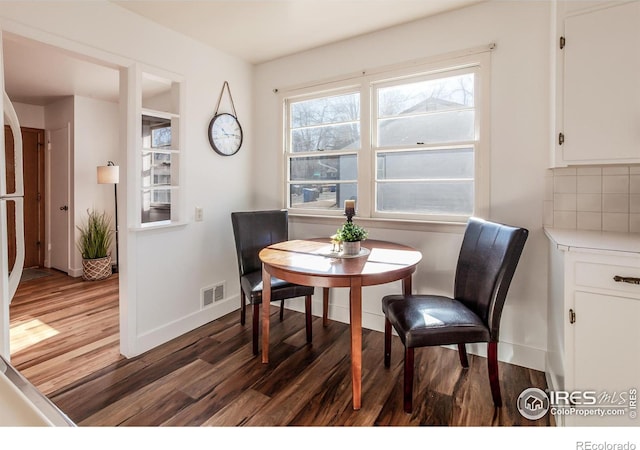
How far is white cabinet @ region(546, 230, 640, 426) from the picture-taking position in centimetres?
142

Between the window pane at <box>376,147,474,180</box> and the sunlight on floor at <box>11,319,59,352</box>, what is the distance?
2973mm

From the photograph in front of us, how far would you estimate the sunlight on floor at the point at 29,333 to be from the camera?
2.57 metres

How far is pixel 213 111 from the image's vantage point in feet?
9.72

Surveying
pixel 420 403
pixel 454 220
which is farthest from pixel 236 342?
pixel 454 220

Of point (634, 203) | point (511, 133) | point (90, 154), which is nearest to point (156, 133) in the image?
point (90, 154)

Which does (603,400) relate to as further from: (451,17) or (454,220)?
(451,17)

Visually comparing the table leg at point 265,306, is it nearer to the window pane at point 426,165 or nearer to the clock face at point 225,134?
the window pane at point 426,165

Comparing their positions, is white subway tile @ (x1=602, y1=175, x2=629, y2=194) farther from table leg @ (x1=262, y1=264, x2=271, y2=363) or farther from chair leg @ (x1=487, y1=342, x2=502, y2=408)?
table leg @ (x1=262, y1=264, x2=271, y2=363)

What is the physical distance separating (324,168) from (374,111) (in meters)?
0.65

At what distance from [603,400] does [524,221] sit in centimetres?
108

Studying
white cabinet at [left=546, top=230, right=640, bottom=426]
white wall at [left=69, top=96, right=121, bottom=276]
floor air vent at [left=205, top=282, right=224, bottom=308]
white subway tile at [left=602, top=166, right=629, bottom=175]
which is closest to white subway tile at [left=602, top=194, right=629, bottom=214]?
white subway tile at [left=602, top=166, right=629, bottom=175]

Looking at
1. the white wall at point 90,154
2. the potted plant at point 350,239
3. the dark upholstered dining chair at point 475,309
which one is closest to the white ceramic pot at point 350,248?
the potted plant at point 350,239

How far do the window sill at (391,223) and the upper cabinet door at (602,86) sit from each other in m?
0.81
